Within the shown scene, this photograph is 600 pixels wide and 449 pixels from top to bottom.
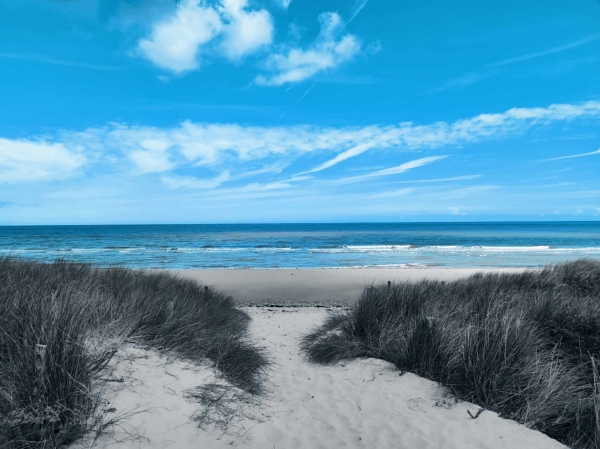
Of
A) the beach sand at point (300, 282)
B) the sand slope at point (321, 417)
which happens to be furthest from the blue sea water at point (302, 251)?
the sand slope at point (321, 417)

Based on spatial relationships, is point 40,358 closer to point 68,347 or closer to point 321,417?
point 68,347

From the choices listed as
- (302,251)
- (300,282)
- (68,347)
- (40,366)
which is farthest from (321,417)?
(302,251)

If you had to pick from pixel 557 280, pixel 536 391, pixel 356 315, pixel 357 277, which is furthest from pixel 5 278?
pixel 357 277

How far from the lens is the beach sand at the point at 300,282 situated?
52.4 feet

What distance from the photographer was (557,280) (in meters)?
11.4

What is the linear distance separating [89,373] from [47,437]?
2.36 feet

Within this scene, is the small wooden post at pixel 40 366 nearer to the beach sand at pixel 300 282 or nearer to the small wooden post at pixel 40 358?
the small wooden post at pixel 40 358

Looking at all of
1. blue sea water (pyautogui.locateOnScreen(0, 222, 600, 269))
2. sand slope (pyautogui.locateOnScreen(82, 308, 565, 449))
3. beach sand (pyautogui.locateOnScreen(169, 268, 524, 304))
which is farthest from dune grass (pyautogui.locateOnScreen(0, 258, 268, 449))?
beach sand (pyautogui.locateOnScreen(169, 268, 524, 304))

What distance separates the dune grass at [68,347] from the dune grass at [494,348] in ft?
7.68

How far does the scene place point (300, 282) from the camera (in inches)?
760

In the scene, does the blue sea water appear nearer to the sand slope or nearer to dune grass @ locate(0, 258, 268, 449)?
dune grass @ locate(0, 258, 268, 449)

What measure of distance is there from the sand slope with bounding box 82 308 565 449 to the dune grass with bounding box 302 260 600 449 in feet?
1.17

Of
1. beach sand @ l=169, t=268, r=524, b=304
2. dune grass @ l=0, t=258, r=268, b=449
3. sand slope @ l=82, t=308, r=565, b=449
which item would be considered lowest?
beach sand @ l=169, t=268, r=524, b=304

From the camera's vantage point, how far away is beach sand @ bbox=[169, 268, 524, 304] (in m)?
16.0
